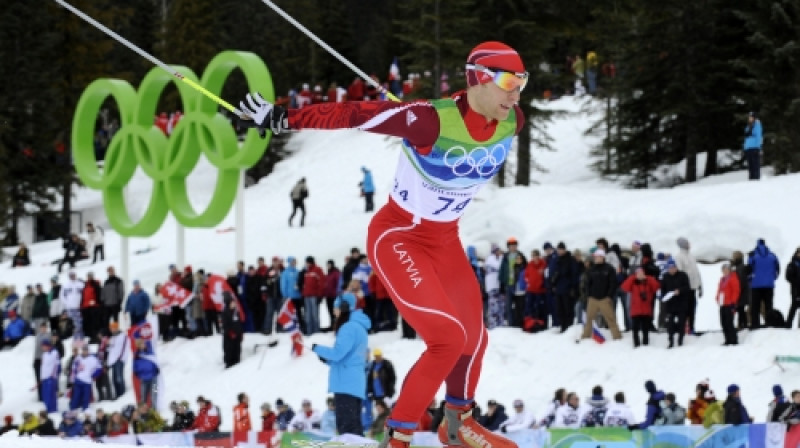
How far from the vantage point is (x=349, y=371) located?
1105 cm

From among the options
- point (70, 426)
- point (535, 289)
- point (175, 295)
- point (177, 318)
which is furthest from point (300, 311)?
point (70, 426)

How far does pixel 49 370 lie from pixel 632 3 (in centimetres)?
1507

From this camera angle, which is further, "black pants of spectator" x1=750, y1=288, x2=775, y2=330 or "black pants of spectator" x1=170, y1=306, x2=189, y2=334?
"black pants of spectator" x1=170, y1=306, x2=189, y2=334

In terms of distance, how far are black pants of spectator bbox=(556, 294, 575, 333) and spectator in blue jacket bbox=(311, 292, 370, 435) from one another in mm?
5087

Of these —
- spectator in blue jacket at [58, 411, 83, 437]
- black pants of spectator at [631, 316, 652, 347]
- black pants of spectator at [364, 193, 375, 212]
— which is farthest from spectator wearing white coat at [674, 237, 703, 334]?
black pants of spectator at [364, 193, 375, 212]

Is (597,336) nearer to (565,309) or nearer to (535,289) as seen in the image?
(565,309)

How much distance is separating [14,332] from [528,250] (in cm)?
870

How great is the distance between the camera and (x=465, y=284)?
5.81 metres

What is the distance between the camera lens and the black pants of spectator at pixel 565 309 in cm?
1582

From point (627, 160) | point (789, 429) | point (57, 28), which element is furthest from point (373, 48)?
point (789, 429)

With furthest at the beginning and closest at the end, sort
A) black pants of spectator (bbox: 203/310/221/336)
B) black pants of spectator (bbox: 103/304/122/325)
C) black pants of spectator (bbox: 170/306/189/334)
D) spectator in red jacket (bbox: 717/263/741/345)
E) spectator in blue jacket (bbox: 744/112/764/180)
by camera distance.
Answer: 1. spectator in blue jacket (bbox: 744/112/764/180)
2. black pants of spectator (bbox: 103/304/122/325)
3. black pants of spectator (bbox: 170/306/189/334)
4. black pants of spectator (bbox: 203/310/221/336)
5. spectator in red jacket (bbox: 717/263/741/345)

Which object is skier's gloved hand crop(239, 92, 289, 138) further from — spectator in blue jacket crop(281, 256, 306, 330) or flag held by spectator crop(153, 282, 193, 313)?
flag held by spectator crop(153, 282, 193, 313)

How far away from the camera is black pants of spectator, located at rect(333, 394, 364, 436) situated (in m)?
11.2

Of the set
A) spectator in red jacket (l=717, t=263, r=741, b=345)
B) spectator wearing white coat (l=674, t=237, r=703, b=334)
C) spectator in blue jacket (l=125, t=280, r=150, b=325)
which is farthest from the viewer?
spectator in blue jacket (l=125, t=280, r=150, b=325)
